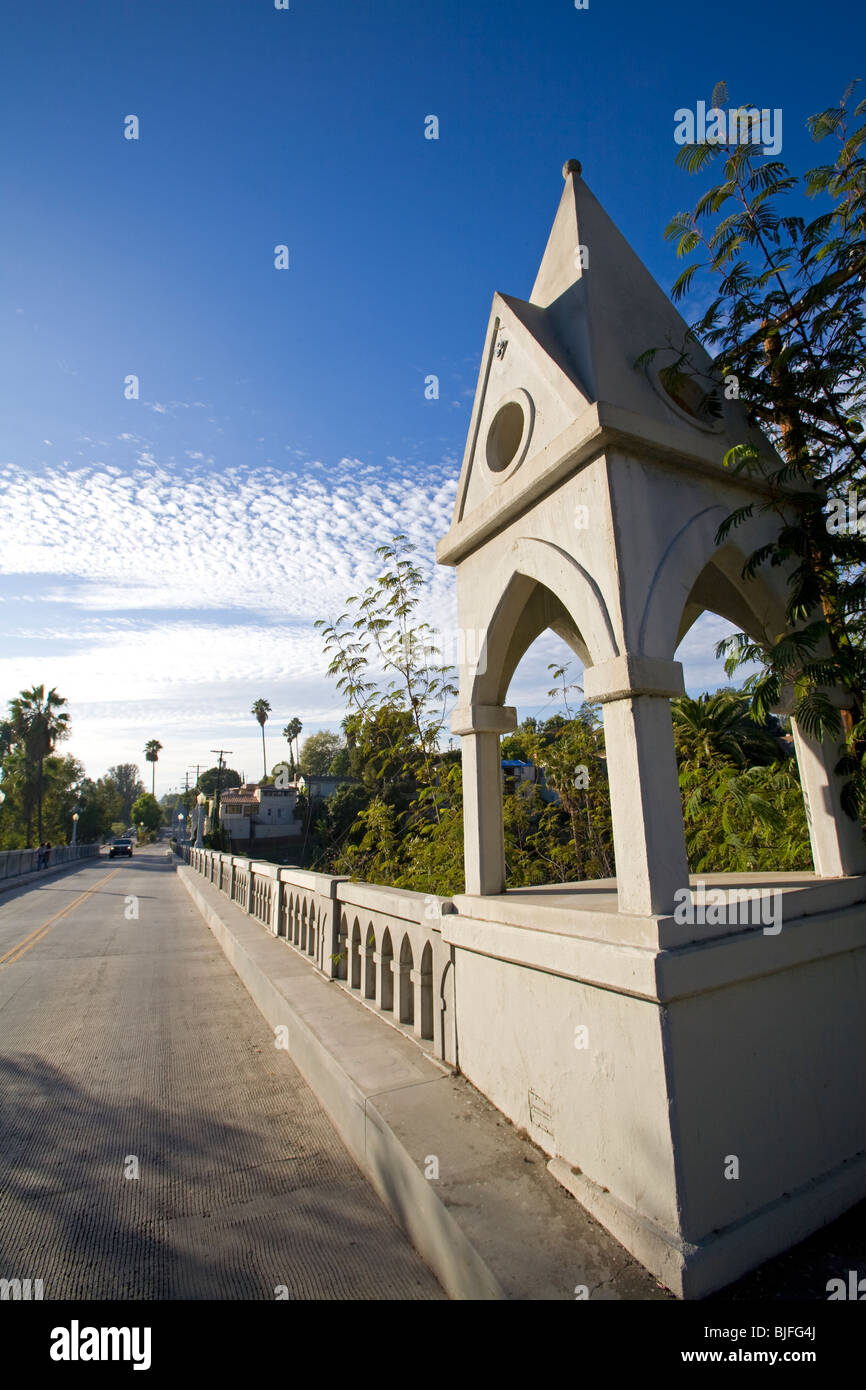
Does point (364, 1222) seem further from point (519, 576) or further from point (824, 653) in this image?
point (824, 653)

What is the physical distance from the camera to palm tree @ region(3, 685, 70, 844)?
145 feet

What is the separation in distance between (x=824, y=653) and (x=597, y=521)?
1530 mm

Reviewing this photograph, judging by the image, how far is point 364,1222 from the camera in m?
2.51

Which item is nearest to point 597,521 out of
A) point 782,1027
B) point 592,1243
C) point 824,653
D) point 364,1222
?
point 824,653

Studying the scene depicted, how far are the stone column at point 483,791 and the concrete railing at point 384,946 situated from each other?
28cm

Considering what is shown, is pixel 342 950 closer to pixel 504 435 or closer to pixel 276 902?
pixel 276 902

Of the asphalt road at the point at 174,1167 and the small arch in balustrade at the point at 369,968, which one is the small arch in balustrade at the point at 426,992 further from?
the small arch in balustrade at the point at 369,968

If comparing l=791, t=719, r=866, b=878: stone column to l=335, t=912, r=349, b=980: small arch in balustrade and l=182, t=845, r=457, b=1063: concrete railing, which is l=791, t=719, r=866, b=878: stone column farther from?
l=335, t=912, r=349, b=980: small arch in balustrade

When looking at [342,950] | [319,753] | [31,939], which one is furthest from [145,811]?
[342,950]

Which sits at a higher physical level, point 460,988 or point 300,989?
point 460,988

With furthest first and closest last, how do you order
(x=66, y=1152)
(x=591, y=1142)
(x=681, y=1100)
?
(x=66, y=1152) → (x=591, y=1142) → (x=681, y=1100)

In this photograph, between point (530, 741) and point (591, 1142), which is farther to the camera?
point (530, 741)

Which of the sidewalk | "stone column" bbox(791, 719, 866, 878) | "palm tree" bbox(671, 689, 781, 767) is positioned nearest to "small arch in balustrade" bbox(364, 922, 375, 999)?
the sidewalk
